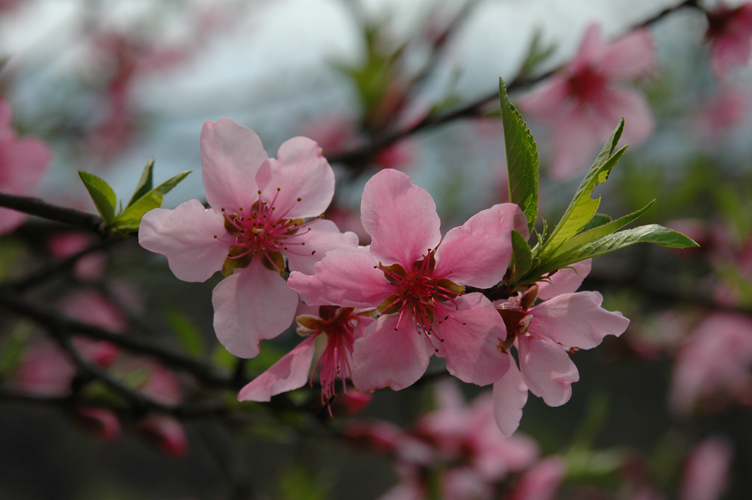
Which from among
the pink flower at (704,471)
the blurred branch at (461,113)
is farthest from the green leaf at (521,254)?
the pink flower at (704,471)

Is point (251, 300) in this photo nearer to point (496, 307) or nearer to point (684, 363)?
point (496, 307)

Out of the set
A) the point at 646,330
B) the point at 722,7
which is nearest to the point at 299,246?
the point at 722,7

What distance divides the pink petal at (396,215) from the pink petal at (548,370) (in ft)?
0.50

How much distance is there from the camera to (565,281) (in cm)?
57

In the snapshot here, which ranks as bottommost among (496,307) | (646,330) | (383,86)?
(646,330)

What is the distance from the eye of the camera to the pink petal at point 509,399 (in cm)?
55

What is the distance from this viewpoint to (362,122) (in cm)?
188

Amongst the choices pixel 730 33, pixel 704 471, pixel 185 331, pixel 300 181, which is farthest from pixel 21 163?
pixel 704 471

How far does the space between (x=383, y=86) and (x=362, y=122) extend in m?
0.15

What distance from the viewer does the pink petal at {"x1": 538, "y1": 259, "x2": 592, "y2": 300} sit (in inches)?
22.0

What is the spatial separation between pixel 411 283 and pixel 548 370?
0.56 feet

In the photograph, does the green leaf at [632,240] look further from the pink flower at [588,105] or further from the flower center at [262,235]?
the pink flower at [588,105]

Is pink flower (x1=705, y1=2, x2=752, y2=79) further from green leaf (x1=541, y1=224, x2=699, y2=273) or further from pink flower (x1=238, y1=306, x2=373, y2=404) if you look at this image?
pink flower (x1=238, y1=306, x2=373, y2=404)

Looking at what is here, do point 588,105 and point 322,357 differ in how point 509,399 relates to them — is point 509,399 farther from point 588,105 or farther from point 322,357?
point 588,105
